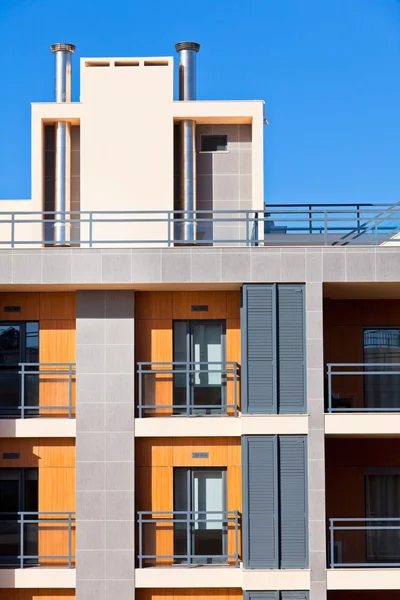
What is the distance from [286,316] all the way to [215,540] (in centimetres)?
450

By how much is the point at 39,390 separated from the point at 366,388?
6.77 m

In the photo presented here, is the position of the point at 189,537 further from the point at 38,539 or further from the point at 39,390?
the point at 39,390

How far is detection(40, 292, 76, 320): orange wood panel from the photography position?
19.8 m

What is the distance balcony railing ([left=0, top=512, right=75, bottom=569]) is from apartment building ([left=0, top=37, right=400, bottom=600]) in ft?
0.09

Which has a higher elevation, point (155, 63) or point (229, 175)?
point (155, 63)

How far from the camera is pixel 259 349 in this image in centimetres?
1872

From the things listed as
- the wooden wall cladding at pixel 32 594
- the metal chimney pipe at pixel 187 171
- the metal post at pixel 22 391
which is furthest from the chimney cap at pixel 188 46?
the wooden wall cladding at pixel 32 594

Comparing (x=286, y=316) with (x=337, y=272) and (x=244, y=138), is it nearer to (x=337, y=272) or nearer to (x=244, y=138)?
(x=337, y=272)

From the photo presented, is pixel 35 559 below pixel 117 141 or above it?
below

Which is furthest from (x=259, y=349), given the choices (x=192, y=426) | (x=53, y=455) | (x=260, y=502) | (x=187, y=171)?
(x=187, y=171)

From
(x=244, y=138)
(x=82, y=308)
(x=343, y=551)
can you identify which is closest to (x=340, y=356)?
(x=343, y=551)

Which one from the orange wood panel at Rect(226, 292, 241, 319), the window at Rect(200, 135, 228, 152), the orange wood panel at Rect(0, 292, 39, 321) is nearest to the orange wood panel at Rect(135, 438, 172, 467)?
the orange wood panel at Rect(226, 292, 241, 319)

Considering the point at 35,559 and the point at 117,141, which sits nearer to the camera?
the point at 35,559

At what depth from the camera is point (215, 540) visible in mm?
19000
